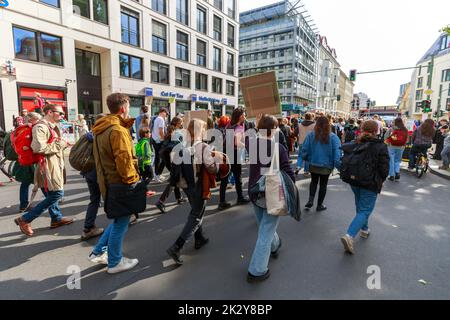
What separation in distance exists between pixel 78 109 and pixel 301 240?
1854cm

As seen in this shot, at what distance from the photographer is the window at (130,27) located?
19141 mm

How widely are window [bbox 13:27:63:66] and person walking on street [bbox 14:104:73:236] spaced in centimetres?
1399

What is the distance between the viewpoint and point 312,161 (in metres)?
4.80

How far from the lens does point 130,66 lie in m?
19.9

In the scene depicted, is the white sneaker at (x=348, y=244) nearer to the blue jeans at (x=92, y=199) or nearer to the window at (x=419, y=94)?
the blue jeans at (x=92, y=199)

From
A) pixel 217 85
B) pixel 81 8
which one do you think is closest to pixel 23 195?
pixel 81 8

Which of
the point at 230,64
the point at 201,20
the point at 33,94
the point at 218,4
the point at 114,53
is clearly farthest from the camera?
the point at 230,64

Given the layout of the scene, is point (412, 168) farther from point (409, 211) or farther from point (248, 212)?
point (248, 212)

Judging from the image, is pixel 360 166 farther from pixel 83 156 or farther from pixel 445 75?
pixel 445 75

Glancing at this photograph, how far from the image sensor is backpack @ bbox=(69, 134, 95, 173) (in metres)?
3.42

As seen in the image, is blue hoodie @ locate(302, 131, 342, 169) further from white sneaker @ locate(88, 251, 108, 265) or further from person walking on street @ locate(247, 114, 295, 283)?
white sneaker @ locate(88, 251, 108, 265)

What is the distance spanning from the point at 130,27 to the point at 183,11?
21.6 feet

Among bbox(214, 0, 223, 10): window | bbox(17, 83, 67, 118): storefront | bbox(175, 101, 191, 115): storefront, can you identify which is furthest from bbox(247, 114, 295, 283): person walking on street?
bbox(214, 0, 223, 10): window
